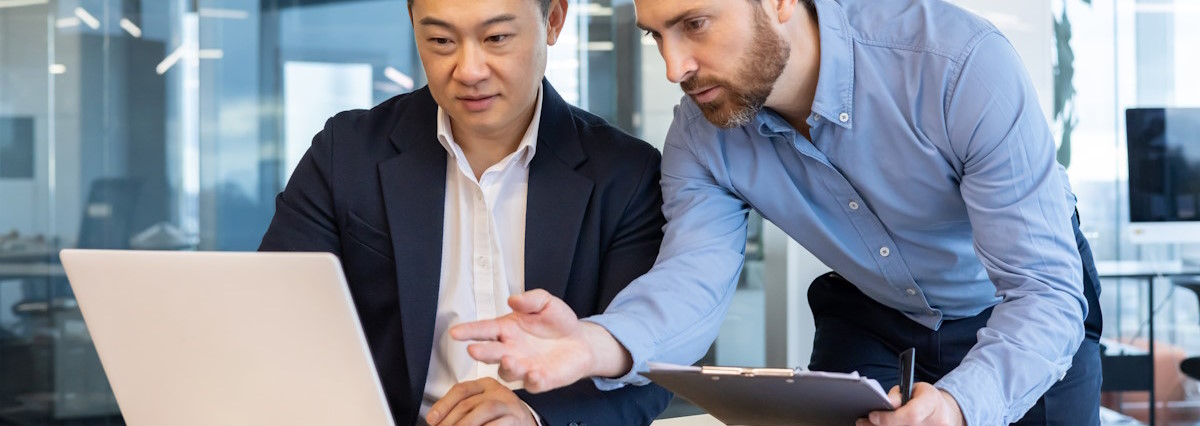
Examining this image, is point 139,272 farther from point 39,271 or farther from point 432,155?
point 39,271

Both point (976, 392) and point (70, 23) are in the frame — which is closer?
point (976, 392)

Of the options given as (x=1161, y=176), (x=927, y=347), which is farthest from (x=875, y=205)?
(x=1161, y=176)

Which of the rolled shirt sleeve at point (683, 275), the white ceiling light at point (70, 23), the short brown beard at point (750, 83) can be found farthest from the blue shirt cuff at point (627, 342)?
the white ceiling light at point (70, 23)

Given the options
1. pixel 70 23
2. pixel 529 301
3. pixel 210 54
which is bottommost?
pixel 529 301

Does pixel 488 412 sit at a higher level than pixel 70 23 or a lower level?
lower

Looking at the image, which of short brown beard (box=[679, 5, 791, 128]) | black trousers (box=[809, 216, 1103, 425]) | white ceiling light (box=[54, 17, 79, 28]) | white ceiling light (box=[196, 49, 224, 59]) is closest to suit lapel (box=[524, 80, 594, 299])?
short brown beard (box=[679, 5, 791, 128])

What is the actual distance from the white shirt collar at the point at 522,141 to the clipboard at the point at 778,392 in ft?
2.07

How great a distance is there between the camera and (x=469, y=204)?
1897 millimetres

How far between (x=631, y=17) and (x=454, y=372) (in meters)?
3.02

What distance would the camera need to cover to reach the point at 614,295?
1.85 metres

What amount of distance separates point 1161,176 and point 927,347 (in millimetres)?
2948

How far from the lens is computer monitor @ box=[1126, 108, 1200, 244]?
4395 mm

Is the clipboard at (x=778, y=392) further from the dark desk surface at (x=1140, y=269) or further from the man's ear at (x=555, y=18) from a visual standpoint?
the dark desk surface at (x=1140, y=269)

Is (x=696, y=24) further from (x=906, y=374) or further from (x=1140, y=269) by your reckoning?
(x=1140, y=269)
